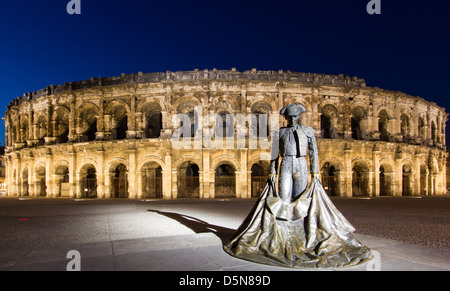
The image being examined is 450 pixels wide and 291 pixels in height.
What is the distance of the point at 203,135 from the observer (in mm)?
17000

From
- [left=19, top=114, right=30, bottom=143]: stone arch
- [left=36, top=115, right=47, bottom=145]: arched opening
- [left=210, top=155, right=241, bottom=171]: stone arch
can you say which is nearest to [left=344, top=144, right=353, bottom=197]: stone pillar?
[left=210, top=155, right=241, bottom=171]: stone arch

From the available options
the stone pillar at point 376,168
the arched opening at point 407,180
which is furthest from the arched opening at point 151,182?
the arched opening at point 407,180

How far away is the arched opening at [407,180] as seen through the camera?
2003 centimetres

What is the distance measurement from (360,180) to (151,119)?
1538 cm

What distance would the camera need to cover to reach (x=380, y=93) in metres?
19.0

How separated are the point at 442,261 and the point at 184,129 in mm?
15605

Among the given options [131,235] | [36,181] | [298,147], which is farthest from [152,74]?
[298,147]

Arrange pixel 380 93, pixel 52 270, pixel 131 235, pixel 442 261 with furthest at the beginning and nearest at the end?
1. pixel 380 93
2. pixel 131 235
3. pixel 442 261
4. pixel 52 270

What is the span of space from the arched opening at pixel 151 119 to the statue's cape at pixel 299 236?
15.3 metres

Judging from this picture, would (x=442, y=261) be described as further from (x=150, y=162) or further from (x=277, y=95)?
(x=150, y=162)

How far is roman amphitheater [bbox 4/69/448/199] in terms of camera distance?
17203mm

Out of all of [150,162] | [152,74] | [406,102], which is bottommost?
[150,162]

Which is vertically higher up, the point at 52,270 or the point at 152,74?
the point at 152,74

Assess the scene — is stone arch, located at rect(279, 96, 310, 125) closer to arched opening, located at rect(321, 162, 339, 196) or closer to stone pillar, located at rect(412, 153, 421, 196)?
arched opening, located at rect(321, 162, 339, 196)
